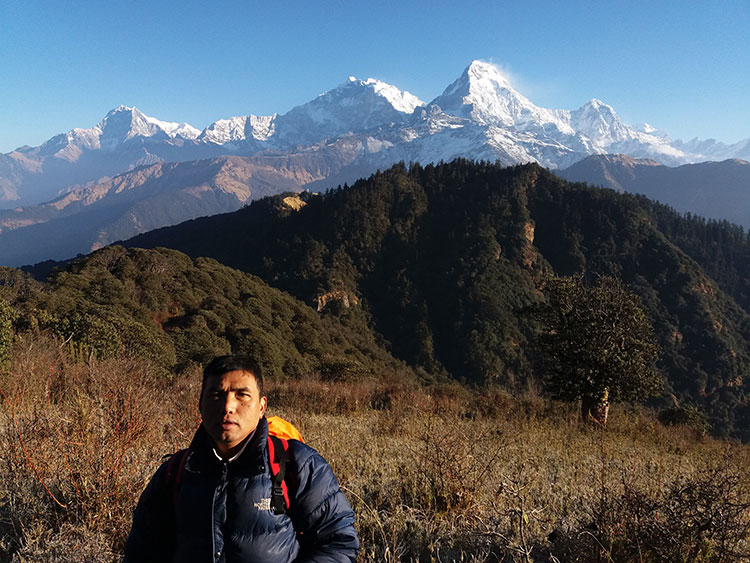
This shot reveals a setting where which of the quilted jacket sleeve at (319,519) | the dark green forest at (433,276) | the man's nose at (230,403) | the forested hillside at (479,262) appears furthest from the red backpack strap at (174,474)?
the forested hillside at (479,262)

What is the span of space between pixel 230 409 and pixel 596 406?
→ 392 inches

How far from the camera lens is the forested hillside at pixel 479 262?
63625 millimetres

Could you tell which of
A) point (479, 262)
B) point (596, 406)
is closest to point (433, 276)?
point (479, 262)

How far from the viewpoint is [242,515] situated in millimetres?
1772

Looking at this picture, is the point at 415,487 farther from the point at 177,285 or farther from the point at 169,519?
the point at 177,285

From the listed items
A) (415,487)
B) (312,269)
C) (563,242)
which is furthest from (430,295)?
(415,487)

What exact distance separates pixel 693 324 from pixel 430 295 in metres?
44.3

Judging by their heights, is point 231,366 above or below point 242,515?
above

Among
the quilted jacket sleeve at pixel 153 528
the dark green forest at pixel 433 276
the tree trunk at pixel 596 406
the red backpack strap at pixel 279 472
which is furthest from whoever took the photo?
the dark green forest at pixel 433 276

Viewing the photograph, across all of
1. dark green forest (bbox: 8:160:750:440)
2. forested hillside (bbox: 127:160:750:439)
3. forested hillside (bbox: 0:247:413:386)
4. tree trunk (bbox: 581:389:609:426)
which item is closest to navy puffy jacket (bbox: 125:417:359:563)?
tree trunk (bbox: 581:389:609:426)

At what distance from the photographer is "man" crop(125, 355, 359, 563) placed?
1780 mm

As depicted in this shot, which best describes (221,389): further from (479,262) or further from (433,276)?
(479,262)

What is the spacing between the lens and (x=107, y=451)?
3.21 metres

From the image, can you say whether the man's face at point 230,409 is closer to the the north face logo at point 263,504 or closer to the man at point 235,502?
the man at point 235,502
